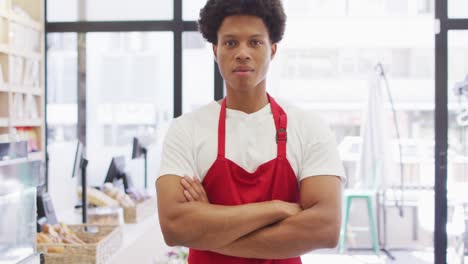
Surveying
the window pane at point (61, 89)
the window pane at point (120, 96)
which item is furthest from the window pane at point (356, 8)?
the window pane at point (61, 89)

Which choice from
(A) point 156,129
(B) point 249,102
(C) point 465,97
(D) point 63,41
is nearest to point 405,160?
(C) point 465,97

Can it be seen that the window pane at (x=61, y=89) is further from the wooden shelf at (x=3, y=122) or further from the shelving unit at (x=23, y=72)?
the wooden shelf at (x=3, y=122)

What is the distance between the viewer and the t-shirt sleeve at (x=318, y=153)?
1.30 m

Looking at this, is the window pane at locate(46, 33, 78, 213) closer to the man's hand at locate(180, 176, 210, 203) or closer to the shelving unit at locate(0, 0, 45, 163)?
the shelving unit at locate(0, 0, 45, 163)

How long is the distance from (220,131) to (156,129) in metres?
3.08

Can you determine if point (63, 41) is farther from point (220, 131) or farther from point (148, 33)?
point (220, 131)

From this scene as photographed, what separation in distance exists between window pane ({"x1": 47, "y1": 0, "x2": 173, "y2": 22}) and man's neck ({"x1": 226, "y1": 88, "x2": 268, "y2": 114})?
2.92 m

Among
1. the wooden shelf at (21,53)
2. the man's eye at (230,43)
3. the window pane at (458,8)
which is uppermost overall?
the window pane at (458,8)

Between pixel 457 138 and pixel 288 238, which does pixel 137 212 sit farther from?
pixel 457 138

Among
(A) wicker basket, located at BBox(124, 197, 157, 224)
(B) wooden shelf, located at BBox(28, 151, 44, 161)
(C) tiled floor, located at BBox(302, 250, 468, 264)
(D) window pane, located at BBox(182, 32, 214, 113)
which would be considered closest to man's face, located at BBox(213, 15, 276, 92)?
(A) wicker basket, located at BBox(124, 197, 157, 224)

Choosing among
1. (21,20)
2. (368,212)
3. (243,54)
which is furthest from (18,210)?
(368,212)

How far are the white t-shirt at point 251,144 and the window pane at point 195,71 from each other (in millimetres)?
2785

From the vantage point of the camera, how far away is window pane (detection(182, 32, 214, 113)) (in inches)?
162

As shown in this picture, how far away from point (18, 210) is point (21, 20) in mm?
2362
